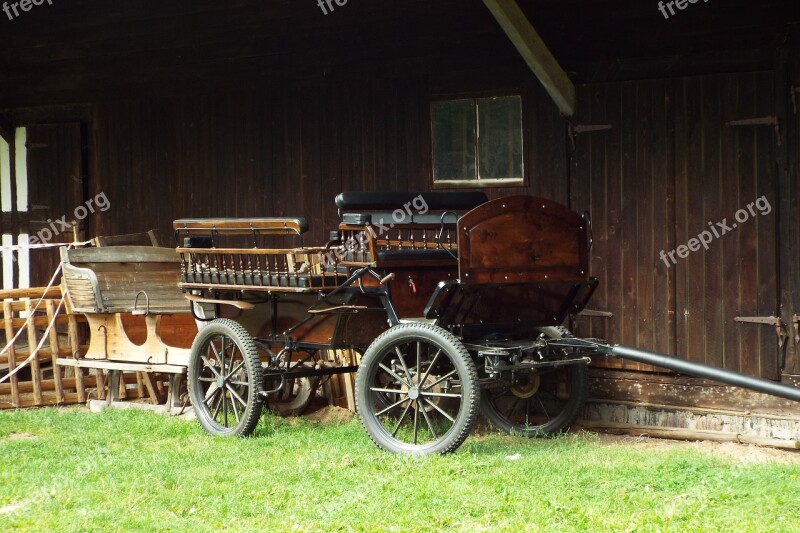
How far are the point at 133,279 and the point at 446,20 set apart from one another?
12.0ft

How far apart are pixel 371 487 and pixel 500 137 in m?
3.98

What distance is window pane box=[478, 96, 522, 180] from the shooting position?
30.1 feet

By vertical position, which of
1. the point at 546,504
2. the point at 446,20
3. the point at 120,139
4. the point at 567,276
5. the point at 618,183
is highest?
the point at 446,20

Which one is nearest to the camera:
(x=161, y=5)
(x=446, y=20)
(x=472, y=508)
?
(x=472, y=508)

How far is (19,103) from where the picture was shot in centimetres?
1219

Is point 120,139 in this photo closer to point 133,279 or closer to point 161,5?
point 161,5

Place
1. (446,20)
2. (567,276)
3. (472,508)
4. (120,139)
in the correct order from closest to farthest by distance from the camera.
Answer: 1. (472,508)
2. (567,276)
3. (446,20)
4. (120,139)

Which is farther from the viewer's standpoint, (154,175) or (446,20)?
(154,175)

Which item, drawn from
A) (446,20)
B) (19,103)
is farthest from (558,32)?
(19,103)
